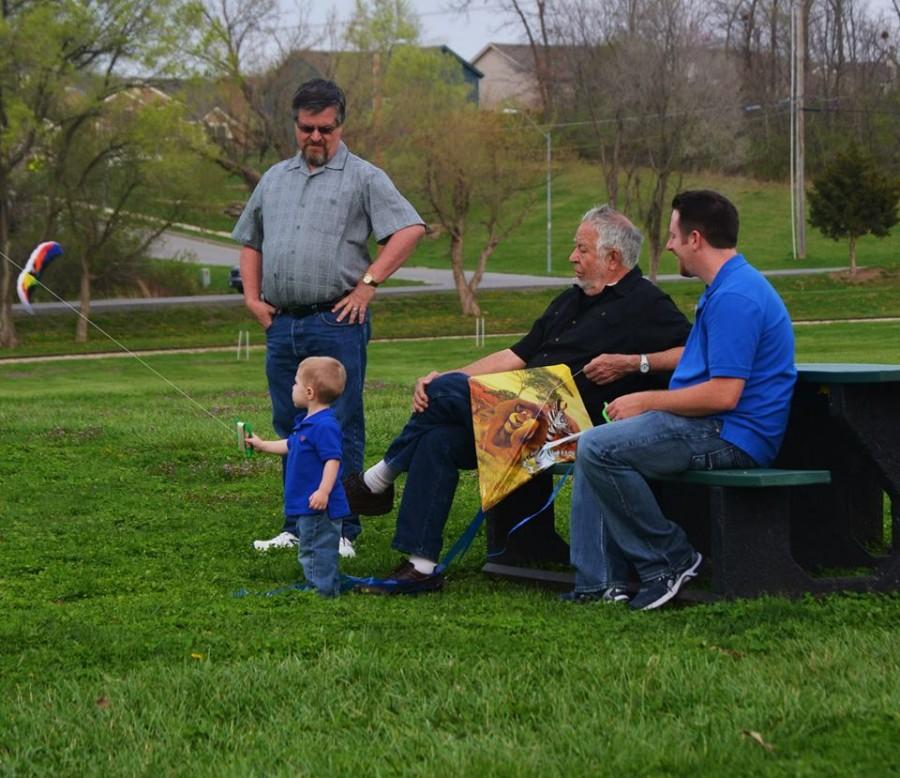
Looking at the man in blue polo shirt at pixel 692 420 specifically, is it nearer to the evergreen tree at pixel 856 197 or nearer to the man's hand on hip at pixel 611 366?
the man's hand on hip at pixel 611 366

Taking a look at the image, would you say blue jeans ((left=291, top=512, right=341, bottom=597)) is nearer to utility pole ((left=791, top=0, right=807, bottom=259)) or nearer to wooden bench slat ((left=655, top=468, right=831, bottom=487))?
wooden bench slat ((left=655, top=468, right=831, bottom=487))

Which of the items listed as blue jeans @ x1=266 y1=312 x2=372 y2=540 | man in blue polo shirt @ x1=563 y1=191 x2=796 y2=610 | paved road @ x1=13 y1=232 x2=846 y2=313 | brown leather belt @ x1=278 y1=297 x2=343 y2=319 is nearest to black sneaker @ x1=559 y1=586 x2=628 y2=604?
man in blue polo shirt @ x1=563 y1=191 x2=796 y2=610

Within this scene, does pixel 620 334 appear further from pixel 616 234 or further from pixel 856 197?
pixel 856 197

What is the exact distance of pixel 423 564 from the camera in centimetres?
605

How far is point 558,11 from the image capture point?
245ft

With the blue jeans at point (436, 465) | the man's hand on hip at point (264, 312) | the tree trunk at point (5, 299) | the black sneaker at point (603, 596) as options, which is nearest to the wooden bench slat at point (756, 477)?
the black sneaker at point (603, 596)

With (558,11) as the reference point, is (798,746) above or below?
below

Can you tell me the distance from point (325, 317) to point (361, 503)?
94 cm

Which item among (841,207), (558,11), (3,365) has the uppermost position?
(558,11)

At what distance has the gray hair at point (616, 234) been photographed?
248 inches

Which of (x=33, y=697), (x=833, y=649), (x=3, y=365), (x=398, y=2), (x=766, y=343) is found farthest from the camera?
(x=398, y=2)

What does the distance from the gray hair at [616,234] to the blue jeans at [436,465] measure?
81cm

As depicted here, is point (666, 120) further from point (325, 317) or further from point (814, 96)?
point (325, 317)

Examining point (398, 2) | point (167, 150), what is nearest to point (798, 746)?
point (167, 150)
